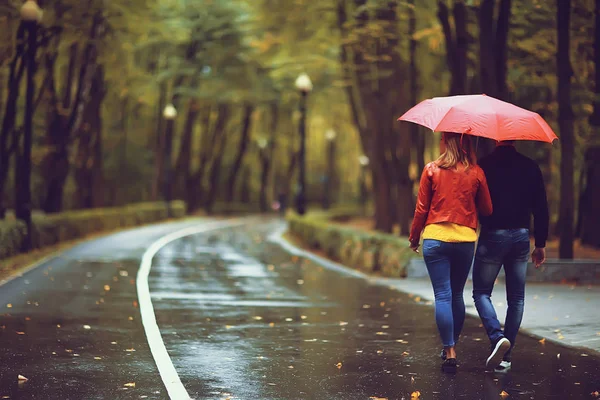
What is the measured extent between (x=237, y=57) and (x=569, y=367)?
132 feet

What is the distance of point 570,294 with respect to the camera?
49.9 feet

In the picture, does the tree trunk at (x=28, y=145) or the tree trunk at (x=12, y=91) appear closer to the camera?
the tree trunk at (x=28, y=145)

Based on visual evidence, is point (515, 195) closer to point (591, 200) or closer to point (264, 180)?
point (591, 200)

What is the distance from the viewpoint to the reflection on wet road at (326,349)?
786 centimetres

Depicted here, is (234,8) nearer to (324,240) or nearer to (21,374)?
(324,240)

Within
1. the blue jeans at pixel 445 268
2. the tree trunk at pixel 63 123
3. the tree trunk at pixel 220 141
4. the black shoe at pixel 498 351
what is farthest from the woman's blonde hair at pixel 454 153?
the tree trunk at pixel 220 141

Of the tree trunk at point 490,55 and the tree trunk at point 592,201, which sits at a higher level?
the tree trunk at point 490,55

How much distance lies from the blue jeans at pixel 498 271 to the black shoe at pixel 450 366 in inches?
16.1

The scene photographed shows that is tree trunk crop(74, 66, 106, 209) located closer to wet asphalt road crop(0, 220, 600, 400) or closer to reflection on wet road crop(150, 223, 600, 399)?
wet asphalt road crop(0, 220, 600, 400)

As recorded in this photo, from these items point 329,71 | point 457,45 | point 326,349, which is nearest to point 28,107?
point 457,45

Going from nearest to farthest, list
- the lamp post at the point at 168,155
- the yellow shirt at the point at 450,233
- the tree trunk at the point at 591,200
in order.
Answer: the yellow shirt at the point at 450,233 < the tree trunk at the point at 591,200 < the lamp post at the point at 168,155

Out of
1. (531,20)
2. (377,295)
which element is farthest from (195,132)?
(377,295)

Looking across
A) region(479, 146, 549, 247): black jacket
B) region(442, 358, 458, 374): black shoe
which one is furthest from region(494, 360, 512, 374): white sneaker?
region(479, 146, 549, 247): black jacket

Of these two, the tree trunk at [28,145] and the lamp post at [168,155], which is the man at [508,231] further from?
the lamp post at [168,155]
